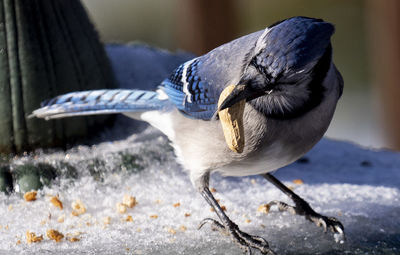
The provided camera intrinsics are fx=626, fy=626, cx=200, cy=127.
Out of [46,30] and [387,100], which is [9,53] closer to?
[46,30]

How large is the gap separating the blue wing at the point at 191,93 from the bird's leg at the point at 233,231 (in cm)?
26

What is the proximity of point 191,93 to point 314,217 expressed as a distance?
58 cm

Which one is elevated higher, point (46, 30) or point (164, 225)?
point (46, 30)

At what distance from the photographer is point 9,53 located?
97.0 inches

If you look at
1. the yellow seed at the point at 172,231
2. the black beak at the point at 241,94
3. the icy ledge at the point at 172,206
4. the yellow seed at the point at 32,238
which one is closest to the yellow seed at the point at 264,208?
the icy ledge at the point at 172,206

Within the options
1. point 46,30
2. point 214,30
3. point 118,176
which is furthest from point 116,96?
point 214,30

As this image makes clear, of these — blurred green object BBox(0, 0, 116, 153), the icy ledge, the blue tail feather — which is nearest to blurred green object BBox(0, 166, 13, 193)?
the icy ledge

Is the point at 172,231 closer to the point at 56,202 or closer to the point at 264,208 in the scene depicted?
the point at 264,208

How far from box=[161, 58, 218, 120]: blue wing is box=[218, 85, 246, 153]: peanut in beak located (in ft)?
0.51

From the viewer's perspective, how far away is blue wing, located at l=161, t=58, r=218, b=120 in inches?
79.0

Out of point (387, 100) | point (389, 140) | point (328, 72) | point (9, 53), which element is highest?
point (328, 72)

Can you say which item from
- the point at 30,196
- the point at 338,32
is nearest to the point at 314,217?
the point at 30,196

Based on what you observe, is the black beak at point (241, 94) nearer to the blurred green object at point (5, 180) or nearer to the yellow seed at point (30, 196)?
the yellow seed at point (30, 196)

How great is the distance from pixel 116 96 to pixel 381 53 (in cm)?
252
